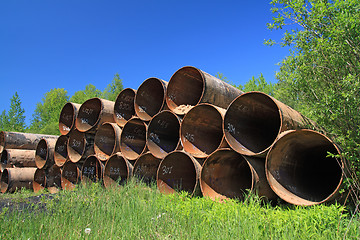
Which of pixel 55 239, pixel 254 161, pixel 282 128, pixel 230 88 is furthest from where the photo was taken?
pixel 230 88

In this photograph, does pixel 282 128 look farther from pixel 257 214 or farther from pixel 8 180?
pixel 8 180

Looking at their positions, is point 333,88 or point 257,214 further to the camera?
point 333,88

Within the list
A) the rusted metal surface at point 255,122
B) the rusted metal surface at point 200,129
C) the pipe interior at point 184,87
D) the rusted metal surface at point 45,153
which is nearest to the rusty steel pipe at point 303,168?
the rusted metal surface at point 255,122

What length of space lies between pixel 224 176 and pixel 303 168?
1211 mm

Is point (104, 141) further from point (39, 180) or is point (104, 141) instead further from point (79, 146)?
point (39, 180)

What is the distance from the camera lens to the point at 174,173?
13.8 feet

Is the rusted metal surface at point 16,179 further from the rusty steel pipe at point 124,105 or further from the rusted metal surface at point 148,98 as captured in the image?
the rusted metal surface at point 148,98

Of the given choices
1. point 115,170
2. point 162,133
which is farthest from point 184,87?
point 115,170

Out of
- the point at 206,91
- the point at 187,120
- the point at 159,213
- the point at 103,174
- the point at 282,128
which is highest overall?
the point at 206,91

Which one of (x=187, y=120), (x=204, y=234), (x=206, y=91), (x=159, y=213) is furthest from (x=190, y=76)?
(x=204, y=234)

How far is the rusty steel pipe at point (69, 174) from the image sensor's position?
5862mm

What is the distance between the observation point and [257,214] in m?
2.48

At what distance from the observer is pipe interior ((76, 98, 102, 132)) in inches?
232

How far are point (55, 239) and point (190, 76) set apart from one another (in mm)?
3490
